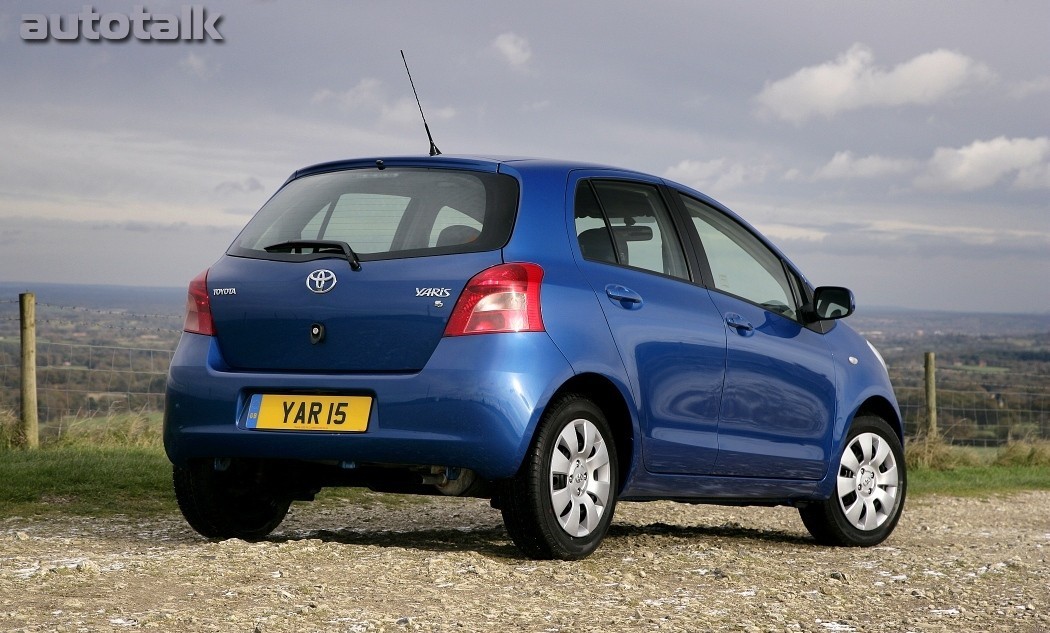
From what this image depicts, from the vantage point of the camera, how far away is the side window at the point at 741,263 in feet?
21.9

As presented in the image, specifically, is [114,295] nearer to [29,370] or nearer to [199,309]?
[29,370]

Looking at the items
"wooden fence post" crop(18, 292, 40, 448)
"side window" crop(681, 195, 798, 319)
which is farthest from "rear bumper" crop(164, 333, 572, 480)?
"wooden fence post" crop(18, 292, 40, 448)

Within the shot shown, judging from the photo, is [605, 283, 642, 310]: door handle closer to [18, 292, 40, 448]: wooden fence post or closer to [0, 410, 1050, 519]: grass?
[0, 410, 1050, 519]: grass

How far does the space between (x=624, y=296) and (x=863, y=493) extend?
2.51 m

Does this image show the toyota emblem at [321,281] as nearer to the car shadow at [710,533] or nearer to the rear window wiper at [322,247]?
the rear window wiper at [322,247]

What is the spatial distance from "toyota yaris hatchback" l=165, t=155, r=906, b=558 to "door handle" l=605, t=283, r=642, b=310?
0.01 m

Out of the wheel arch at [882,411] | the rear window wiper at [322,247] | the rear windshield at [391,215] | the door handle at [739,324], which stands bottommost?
the wheel arch at [882,411]

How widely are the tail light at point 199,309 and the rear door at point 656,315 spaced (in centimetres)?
171

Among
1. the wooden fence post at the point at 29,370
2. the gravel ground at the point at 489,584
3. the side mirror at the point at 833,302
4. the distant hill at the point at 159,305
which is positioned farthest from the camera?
the distant hill at the point at 159,305

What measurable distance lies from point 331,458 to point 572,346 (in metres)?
1.12

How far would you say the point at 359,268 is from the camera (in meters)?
5.50

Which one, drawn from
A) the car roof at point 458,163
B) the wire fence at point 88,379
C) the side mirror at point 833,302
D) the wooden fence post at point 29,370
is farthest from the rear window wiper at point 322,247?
the wire fence at point 88,379

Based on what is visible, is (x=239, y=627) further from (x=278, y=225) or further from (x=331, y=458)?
(x=278, y=225)

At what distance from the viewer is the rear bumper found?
17.1ft
